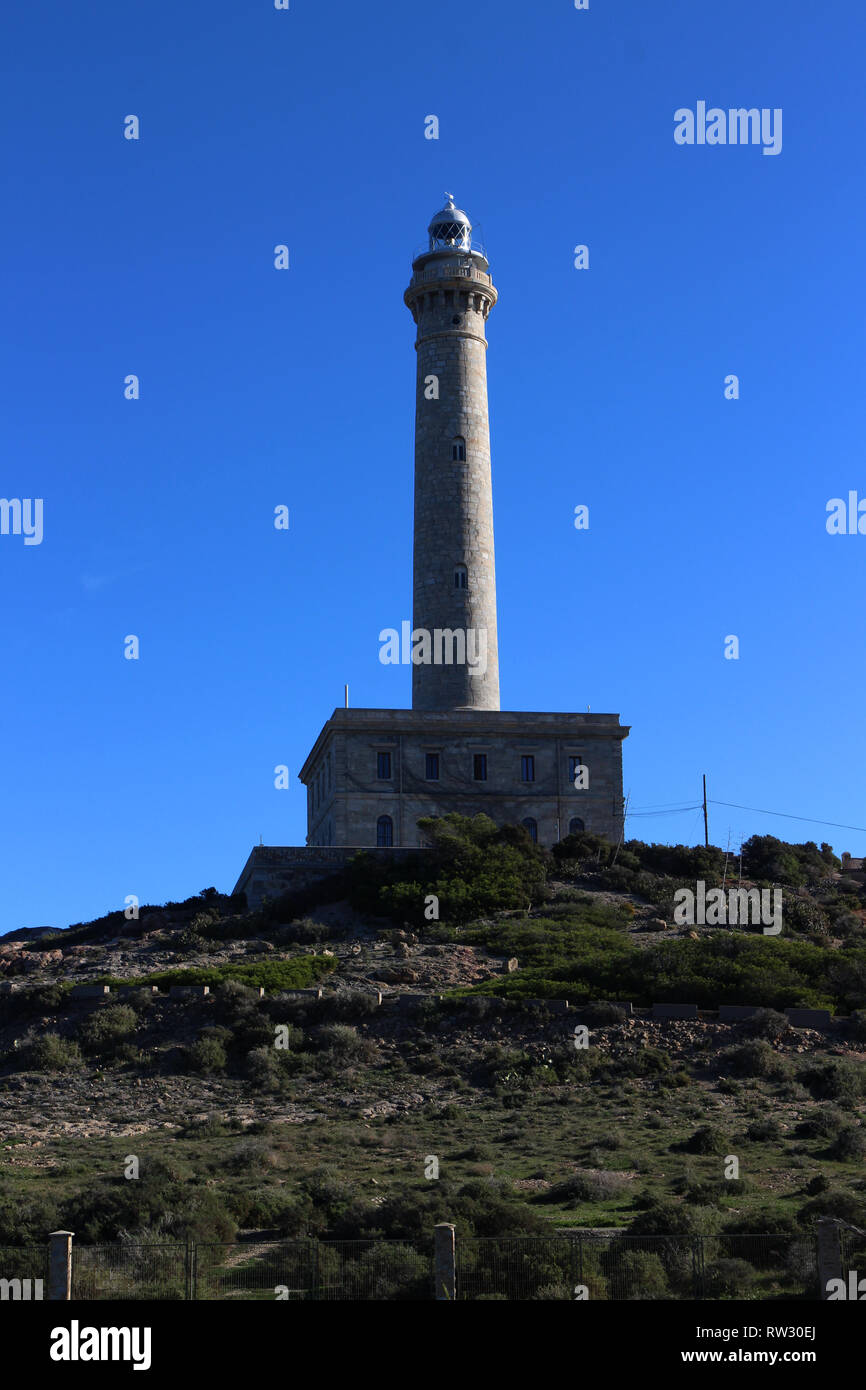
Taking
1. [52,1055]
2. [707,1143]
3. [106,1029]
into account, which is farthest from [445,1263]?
[106,1029]

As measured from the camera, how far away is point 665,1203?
2723 cm

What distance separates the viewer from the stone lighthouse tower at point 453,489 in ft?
201

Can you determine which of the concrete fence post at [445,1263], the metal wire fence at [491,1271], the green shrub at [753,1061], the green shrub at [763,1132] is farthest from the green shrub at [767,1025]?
the concrete fence post at [445,1263]

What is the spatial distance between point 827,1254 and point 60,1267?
886 centimetres

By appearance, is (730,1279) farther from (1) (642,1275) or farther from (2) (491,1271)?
(2) (491,1271)

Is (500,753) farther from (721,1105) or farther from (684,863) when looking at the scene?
(721,1105)

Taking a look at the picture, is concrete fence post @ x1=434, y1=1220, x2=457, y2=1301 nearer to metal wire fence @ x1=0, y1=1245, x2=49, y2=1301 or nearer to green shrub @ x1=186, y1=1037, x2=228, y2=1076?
metal wire fence @ x1=0, y1=1245, x2=49, y2=1301

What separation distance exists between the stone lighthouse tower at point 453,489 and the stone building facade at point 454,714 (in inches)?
2.0

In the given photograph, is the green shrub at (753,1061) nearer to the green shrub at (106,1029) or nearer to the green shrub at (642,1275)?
the green shrub at (106,1029)

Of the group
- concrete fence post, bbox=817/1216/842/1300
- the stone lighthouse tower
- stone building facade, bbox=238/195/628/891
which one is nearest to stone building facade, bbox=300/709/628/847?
stone building facade, bbox=238/195/628/891

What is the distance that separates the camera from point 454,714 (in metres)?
59.5

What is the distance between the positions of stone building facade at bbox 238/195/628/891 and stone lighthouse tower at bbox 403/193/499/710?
0.17 feet
